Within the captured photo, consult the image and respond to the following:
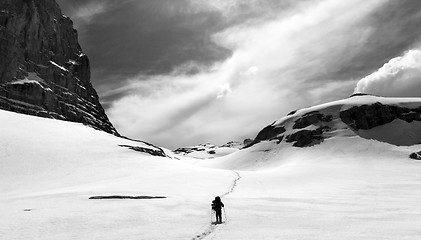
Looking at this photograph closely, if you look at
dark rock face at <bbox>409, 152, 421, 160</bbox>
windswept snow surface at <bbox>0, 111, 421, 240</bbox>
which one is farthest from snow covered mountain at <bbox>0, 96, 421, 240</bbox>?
dark rock face at <bbox>409, 152, 421, 160</bbox>

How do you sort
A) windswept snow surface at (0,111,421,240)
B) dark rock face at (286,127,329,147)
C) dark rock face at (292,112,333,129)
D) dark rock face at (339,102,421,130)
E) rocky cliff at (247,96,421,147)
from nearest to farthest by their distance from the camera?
1. windswept snow surface at (0,111,421,240)
2. dark rock face at (286,127,329,147)
3. rocky cliff at (247,96,421,147)
4. dark rock face at (339,102,421,130)
5. dark rock face at (292,112,333,129)

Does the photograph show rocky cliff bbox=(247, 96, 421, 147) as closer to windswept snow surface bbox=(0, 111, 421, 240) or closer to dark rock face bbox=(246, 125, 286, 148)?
dark rock face bbox=(246, 125, 286, 148)

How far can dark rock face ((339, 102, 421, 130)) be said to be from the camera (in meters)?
128

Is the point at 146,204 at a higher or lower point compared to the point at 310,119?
lower

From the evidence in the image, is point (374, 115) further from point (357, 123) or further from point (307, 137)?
point (307, 137)

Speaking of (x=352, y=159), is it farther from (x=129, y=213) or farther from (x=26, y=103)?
(x=26, y=103)

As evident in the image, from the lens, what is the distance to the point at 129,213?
2333 centimetres

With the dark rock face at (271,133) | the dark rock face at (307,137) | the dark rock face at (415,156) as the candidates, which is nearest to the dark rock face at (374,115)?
the dark rock face at (307,137)

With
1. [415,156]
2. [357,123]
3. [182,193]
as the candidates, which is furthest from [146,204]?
[357,123]

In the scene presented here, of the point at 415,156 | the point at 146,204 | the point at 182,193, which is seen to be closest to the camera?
the point at 146,204

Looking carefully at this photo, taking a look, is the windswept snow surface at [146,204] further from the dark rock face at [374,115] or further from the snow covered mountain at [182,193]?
the dark rock face at [374,115]

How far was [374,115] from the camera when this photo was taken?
132125mm

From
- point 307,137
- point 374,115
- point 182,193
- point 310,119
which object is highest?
point 310,119

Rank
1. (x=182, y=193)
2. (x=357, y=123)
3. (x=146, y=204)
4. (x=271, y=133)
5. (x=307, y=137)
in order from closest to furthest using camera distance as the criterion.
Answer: (x=146, y=204) → (x=182, y=193) → (x=307, y=137) → (x=357, y=123) → (x=271, y=133)
